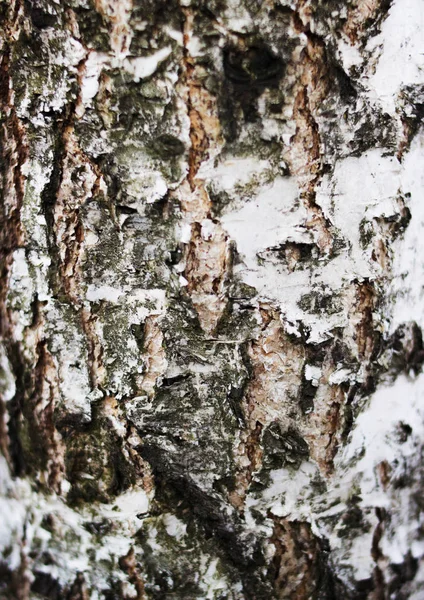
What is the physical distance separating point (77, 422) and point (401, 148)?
26.9 inches

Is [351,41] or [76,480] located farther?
[76,480]

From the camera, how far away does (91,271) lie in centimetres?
85

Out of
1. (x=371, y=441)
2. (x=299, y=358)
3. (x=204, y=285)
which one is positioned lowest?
(x=371, y=441)

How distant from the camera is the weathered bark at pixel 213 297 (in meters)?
0.76

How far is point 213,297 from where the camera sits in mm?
818

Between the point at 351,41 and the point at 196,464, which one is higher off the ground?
the point at 351,41

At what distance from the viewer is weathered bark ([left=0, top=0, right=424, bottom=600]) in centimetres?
76

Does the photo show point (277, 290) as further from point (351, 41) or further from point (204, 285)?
point (351, 41)

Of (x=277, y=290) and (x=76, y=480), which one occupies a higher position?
(x=277, y=290)

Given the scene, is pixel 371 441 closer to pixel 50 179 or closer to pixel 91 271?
pixel 91 271

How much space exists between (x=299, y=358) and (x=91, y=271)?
0.36 metres

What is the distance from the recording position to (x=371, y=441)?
89 cm

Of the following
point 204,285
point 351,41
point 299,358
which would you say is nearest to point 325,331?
point 299,358

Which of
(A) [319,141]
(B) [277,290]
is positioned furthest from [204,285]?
(A) [319,141]
